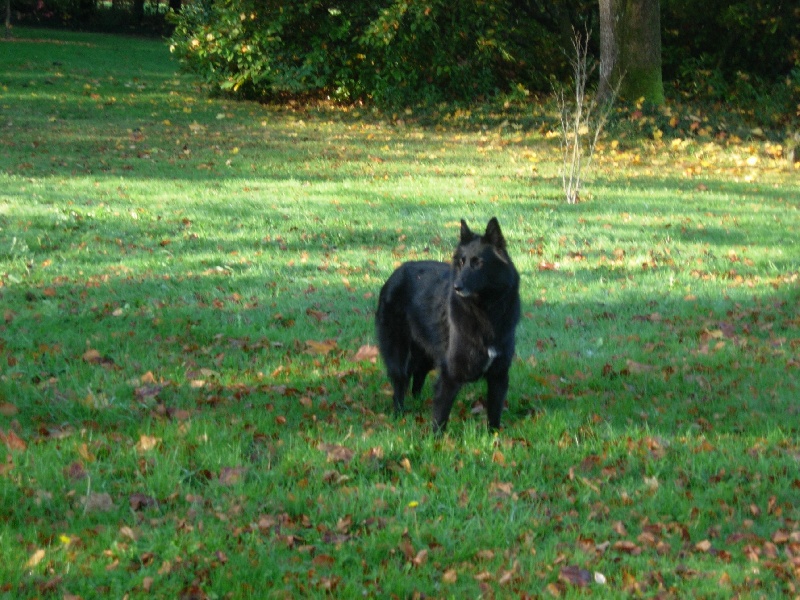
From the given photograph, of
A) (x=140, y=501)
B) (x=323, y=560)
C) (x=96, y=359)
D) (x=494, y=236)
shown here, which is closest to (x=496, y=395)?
(x=494, y=236)

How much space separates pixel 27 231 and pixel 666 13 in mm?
20140

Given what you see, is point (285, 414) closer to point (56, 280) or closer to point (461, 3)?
point (56, 280)

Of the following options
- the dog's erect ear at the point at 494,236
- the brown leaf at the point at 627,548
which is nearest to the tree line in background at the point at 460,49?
the dog's erect ear at the point at 494,236

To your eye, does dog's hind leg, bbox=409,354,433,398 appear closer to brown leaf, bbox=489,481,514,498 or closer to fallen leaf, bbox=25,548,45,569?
brown leaf, bbox=489,481,514,498

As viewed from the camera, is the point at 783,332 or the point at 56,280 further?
the point at 56,280

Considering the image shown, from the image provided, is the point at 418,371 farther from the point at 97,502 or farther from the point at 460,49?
the point at 460,49

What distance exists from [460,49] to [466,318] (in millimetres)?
20721

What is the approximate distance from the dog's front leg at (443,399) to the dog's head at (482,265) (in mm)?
559

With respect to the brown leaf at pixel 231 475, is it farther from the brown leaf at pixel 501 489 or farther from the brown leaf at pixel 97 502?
the brown leaf at pixel 501 489

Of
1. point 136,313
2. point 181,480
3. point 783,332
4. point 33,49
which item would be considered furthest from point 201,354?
point 33,49

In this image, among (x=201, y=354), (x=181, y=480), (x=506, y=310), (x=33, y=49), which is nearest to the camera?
(x=181, y=480)

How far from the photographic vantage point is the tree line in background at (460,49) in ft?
80.0

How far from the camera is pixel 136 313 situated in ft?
27.1

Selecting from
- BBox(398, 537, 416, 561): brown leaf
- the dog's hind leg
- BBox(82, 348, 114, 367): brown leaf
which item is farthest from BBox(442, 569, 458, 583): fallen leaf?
BBox(82, 348, 114, 367): brown leaf
